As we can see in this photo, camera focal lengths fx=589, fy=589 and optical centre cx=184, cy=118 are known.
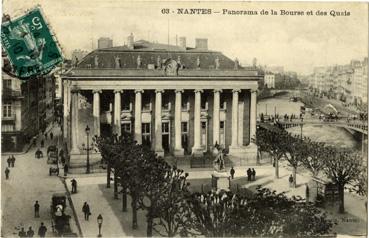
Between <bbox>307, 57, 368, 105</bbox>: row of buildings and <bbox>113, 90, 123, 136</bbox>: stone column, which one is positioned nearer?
<bbox>307, 57, 368, 105</bbox>: row of buildings

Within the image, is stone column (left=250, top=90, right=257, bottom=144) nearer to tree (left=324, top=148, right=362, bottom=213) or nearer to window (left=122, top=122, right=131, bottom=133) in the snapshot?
window (left=122, top=122, right=131, bottom=133)

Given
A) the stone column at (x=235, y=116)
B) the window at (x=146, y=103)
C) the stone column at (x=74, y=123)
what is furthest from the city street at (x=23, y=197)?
the stone column at (x=235, y=116)

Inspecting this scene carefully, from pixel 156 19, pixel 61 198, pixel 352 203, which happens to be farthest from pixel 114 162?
pixel 352 203

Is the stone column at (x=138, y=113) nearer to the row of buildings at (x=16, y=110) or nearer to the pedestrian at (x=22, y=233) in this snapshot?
the row of buildings at (x=16, y=110)

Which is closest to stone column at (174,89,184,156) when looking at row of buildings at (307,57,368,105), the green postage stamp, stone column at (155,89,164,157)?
stone column at (155,89,164,157)

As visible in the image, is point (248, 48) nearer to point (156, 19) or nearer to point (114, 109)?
point (156, 19)

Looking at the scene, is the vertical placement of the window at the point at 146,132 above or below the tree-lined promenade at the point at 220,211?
above
